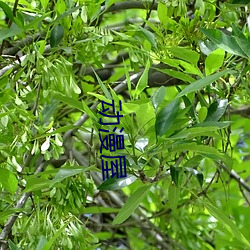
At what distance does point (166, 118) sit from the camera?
30.5 inches

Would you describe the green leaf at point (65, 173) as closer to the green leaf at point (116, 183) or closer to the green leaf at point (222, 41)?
the green leaf at point (116, 183)

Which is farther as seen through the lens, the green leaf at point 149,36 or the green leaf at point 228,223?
the green leaf at point 149,36

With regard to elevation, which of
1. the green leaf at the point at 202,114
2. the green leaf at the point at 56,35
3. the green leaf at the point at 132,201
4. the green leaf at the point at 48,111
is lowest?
the green leaf at the point at 48,111

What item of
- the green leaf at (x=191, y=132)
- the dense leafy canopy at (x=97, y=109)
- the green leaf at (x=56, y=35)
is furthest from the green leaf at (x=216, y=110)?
the green leaf at (x=56, y=35)

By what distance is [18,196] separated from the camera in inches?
34.4

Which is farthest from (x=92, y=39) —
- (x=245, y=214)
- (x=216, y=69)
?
(x=245, y=214)

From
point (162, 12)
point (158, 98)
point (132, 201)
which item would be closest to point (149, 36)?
point (162, 12)

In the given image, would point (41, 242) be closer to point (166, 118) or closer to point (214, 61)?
point (166, 118)

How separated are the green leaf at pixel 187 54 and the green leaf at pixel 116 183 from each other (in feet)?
0.54

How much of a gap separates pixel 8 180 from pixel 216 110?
28cm

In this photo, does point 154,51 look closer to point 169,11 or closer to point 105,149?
point 169,11

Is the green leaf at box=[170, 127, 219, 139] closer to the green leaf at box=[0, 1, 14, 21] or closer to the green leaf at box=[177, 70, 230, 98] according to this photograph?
the green leaf at box=[177, 70, 230, 98]

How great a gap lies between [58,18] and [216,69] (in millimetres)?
208

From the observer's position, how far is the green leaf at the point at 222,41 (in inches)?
32.3
